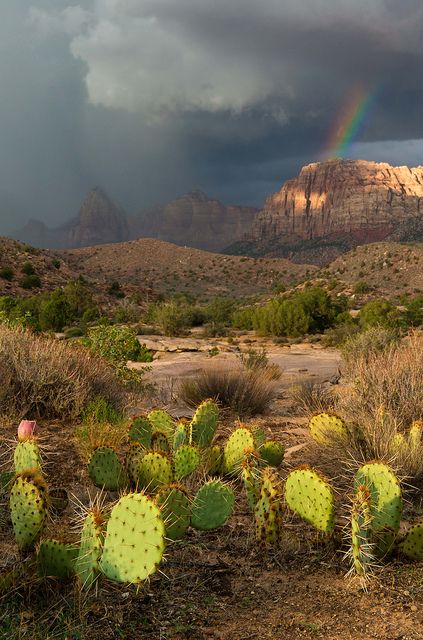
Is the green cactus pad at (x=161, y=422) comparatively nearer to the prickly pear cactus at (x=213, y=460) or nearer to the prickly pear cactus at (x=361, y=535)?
the prickly pear cactus at (x=213, y=460)

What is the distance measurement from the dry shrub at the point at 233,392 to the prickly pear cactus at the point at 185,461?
13.7 feet

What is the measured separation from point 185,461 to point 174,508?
1313 mm

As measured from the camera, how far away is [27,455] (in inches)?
183

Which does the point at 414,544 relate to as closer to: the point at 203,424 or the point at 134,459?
the point at 134,459

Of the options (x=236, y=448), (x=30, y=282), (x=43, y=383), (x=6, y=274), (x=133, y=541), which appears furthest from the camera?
(x=6, y=274)

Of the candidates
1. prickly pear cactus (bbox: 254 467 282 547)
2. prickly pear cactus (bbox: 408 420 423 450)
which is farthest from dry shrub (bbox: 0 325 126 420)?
prickly pear cactus (bbox: 408 420 423 450)

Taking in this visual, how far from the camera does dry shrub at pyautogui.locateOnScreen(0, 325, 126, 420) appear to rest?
8.12 meters

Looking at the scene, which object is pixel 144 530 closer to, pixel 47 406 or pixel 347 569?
pixel 347 569

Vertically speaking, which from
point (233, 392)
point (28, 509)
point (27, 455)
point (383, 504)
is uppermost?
point (27, 455)

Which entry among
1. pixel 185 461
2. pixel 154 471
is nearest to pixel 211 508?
pixel 154 471

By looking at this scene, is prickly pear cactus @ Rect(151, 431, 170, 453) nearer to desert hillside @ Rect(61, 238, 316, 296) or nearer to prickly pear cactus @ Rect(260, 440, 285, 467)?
prickly pear cactus @ Rect(260, 440, 285, 467)

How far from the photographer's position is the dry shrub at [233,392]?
33.3 feet

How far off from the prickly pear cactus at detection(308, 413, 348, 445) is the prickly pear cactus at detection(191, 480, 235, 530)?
2376 mm

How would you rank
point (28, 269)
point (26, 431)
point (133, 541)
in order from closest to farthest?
point (133, 541)
point (26, 431)
point (28, 269)
